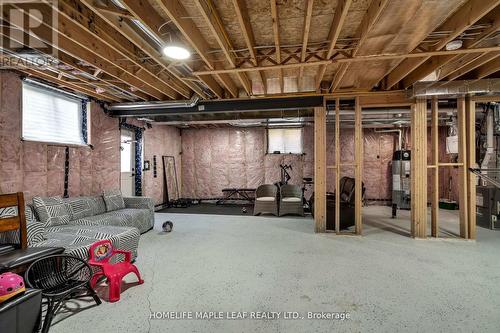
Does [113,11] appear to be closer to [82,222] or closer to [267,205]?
[82,222]

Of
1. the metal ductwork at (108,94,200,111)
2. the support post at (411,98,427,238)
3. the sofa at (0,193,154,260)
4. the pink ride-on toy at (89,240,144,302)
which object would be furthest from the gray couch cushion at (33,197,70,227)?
the support post at (411,98,427,238)

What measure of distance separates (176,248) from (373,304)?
8.75 feet

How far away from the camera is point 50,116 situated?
4.04m

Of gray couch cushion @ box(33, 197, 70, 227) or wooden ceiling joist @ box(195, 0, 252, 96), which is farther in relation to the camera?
gray couch cushion @ box(33, 197, 70, 227)

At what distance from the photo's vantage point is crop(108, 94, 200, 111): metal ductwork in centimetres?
475

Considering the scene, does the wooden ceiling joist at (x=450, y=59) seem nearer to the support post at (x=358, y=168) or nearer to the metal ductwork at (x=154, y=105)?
the support post at (x=358, y=168)

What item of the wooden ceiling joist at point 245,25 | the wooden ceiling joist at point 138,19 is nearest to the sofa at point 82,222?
the wooden ceiling joist at point 138,19

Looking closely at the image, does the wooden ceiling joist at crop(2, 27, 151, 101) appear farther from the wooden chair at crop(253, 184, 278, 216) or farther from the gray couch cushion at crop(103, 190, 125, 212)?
the wooden chair at crop(253, 184, 278, 216)

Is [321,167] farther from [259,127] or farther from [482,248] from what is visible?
[259,127]

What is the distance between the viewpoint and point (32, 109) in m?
3.73

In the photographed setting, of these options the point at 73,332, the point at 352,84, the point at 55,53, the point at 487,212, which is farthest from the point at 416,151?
the point at 55,53

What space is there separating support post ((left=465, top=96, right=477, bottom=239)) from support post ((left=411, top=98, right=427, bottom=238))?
663mm

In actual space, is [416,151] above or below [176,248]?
→ above

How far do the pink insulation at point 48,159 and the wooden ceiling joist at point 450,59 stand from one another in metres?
5.60
